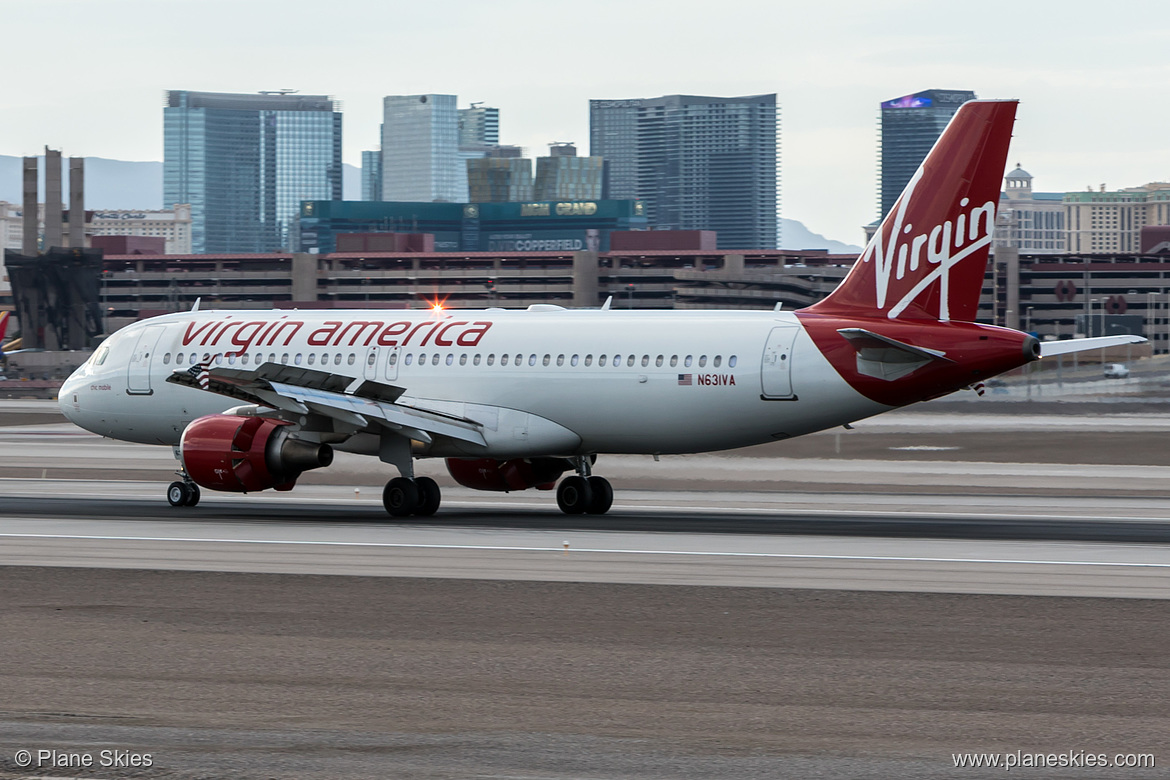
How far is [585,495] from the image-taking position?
1350 inches

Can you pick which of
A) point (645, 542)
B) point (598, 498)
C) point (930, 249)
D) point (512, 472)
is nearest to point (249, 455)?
point (512, 472)

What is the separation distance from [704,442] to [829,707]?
1747 cm

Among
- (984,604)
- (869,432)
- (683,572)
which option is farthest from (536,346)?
(869,432)

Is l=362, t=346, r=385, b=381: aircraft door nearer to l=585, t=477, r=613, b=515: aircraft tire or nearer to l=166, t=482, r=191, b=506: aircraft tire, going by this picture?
l=166, t=482, r=191, b=506: aircraft tire

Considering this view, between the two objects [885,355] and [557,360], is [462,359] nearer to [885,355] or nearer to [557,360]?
[557,360]

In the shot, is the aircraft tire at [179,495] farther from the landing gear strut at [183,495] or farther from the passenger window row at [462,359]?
the passenger window row at [462,359]

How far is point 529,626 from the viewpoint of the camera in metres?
19.0

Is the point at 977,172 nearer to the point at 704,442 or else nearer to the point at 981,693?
the point at 704,442

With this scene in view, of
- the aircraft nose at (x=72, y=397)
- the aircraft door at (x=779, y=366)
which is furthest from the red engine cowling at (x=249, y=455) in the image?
the aircraft door at (x=779, y=366)

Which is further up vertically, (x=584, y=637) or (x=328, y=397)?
(x=328, y=397)

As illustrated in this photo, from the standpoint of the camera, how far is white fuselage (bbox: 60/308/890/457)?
31016mm

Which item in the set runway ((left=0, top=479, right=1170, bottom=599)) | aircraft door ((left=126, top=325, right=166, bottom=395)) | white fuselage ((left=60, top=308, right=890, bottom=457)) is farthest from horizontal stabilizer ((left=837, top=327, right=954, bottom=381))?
aircraft door ((left=126, top=325, right=166, bottom=395))

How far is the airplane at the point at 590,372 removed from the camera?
29.9 metres

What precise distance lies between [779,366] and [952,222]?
14.0ft
